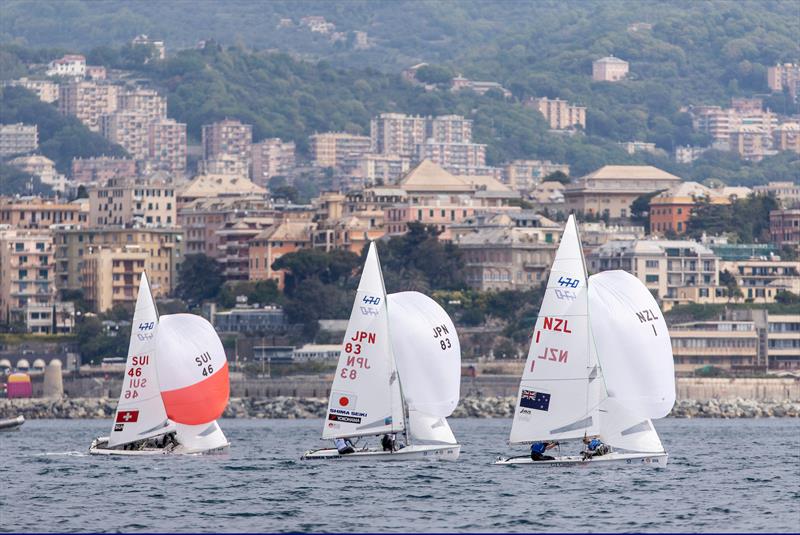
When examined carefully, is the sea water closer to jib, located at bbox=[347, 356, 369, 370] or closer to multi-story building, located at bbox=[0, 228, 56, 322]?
jib, located at bbox=[347, 356, 369, 370]

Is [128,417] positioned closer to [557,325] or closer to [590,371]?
[557,325]

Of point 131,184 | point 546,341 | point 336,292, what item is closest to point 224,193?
point 131,184


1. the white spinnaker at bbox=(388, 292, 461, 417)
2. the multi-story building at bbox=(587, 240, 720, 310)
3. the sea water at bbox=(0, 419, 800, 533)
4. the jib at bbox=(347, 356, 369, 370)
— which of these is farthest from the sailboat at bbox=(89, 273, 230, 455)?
the multi-story building at bbox=(587, 240, 720, 310)

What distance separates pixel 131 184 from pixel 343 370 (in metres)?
118

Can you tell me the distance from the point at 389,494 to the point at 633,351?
Result: 20.2ft

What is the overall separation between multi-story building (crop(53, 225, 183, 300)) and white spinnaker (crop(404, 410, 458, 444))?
312 feet

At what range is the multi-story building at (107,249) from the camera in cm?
15425

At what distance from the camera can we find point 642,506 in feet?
158

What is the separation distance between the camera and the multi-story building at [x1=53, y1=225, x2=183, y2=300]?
154250 millimetres

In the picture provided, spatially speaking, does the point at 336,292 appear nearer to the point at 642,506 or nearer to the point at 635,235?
the point at 635,235

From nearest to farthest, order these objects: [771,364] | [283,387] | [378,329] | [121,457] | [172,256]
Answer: [378,329] < [121,457] < [283,387] < [771,364] < [172,256]

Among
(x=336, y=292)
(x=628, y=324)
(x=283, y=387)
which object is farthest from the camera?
(x=336, y=292)

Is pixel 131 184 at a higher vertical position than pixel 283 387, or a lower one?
higher

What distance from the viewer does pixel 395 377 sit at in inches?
2247
